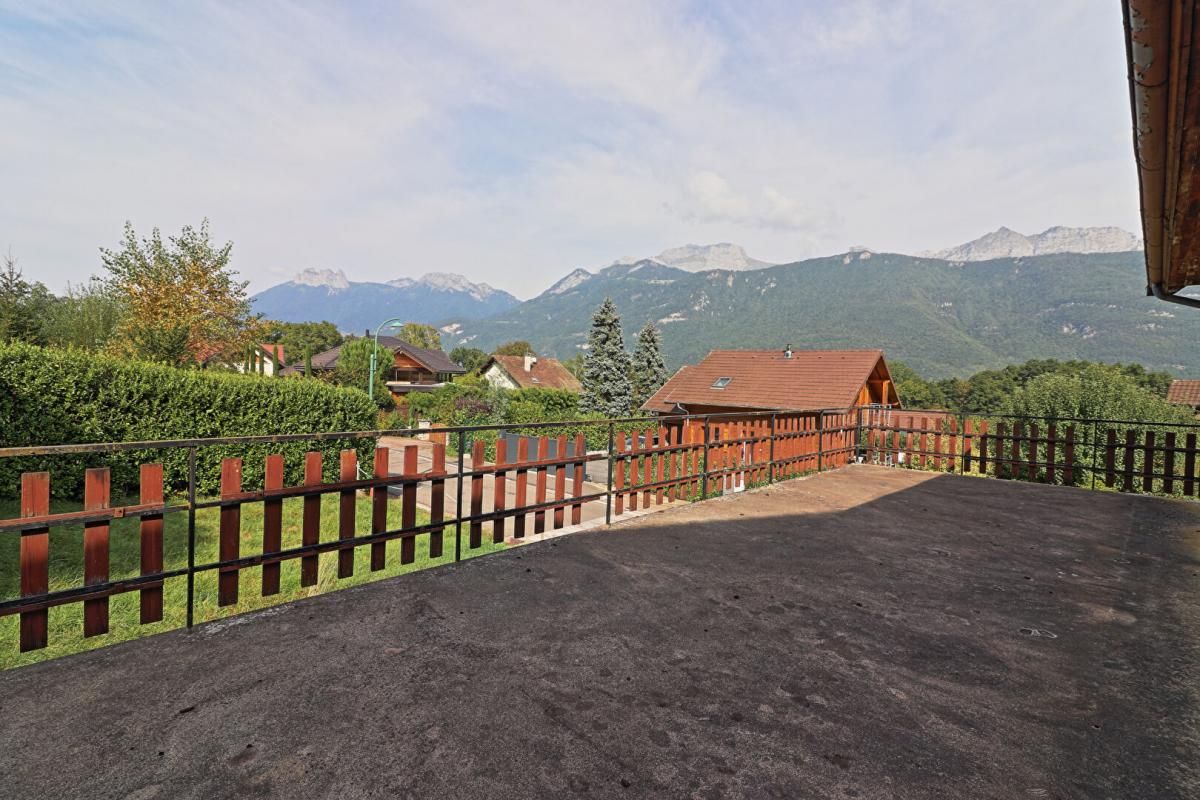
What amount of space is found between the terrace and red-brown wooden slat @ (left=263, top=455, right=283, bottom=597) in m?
0.09

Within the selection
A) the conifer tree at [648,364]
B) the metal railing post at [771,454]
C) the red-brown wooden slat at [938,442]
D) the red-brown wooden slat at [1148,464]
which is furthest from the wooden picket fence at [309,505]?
the conifer tree at [648,364]

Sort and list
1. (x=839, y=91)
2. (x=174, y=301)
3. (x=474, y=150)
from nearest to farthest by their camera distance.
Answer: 1. (x=839, y=91)
2. (x=474, y=150)
3. (x=174, y=301)

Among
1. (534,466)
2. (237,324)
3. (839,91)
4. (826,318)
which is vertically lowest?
(534,466)

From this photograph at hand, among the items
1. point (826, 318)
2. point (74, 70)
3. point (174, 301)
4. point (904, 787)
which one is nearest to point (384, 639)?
point (904, 787)

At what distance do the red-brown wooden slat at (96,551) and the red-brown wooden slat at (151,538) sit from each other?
5.0 inches

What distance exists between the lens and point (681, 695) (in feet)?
6.84

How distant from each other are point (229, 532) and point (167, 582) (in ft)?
13.5

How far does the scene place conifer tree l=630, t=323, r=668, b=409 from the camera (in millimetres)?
34906

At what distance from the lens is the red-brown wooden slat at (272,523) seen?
8.88 ft

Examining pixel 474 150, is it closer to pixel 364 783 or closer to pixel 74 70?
pixel 74 70

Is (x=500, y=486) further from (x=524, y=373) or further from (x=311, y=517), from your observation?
(x=524, y=373)

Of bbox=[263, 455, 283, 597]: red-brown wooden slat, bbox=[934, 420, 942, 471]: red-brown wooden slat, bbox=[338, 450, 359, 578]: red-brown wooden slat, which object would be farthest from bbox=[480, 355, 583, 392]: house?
bbox=[263, 455, 283, 597]: red-brown wooden slat

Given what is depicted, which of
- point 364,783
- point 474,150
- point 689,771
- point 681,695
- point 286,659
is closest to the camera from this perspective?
point 364,783

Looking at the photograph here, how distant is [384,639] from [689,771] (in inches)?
59.7
